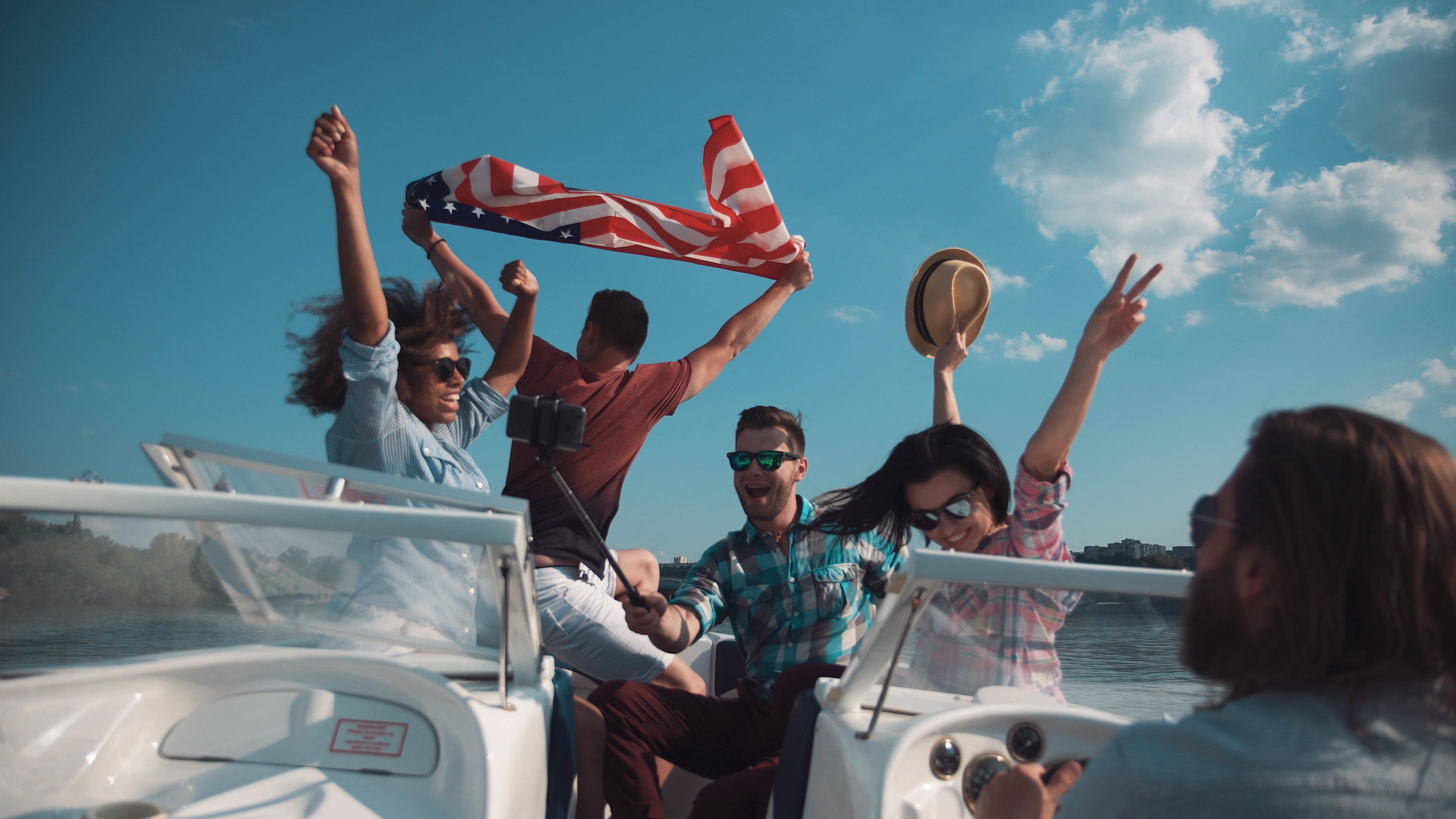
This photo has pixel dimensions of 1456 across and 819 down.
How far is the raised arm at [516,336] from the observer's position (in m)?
3.10

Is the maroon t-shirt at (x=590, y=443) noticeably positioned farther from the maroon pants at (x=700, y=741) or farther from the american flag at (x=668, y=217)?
the american flag at (x=668, y=217)

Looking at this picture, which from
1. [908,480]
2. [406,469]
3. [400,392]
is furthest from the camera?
[400,392]

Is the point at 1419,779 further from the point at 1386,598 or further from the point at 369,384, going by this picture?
the point at 369,384

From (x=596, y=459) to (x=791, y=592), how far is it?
993 millimetres

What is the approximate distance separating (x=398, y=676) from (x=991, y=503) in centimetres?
177

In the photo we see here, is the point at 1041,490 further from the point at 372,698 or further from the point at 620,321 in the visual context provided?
the point at 620,321

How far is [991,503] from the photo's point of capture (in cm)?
259

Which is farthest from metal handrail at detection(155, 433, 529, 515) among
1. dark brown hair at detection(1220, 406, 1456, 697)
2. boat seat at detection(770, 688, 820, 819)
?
dark brown hair at detection(1220, 406, 1456, 697)

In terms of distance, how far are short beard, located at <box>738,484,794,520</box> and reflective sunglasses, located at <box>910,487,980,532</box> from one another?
64 centimetres

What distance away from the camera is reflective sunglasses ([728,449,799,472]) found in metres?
3.14

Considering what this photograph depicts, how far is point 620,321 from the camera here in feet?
11.9

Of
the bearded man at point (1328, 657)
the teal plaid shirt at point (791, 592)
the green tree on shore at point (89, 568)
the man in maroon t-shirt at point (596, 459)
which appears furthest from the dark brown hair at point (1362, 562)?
the man in maroon t-shirt at point (596, 459)

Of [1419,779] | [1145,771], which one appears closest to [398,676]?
[1145,771]

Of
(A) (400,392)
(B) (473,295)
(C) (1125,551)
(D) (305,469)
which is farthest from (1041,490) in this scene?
(B) (473,295)
